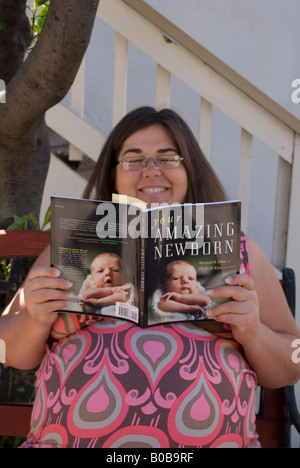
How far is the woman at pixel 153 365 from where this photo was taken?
188 cm

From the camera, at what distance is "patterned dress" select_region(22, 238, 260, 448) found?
189 cm

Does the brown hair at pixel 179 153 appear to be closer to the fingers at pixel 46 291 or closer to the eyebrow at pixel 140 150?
the eyebrow at pixel 140 150

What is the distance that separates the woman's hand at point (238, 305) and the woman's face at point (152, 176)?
511mm

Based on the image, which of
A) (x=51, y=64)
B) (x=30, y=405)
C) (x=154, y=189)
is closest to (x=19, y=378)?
(x=30, y=405)

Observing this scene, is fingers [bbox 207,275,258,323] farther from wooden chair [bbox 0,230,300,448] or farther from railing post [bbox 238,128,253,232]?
→ railing post [bbox 238,128,253,232]

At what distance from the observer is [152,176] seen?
2.19m

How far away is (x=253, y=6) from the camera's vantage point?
2.72 meters

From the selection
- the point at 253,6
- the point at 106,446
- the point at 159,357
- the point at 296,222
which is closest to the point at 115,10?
the point at 253,6

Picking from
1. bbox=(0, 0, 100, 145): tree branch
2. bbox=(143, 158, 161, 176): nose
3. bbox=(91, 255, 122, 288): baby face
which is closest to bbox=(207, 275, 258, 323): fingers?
bbox=(91, 255, 122, 288): baby face

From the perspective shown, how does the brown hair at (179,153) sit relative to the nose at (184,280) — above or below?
above

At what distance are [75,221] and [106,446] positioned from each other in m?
0.70

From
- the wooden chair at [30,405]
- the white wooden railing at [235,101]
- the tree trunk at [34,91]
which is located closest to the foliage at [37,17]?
the tree trunk at [34,91]

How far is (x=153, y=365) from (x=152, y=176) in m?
0.67

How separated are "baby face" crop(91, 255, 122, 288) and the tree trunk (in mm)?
826
